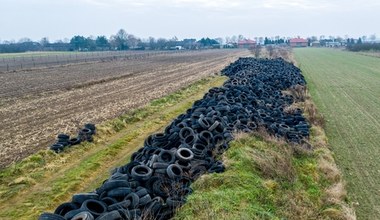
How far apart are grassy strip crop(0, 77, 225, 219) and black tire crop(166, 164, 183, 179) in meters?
2.70

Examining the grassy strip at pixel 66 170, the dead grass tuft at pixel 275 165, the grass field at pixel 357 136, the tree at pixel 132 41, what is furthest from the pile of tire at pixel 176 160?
the tree at pixel 132 41

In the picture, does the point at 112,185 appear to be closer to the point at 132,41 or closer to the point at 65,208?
the point at 65,208

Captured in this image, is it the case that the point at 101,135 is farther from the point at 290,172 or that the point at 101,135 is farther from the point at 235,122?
the point at 290,172

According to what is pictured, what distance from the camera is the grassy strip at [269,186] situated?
820cm

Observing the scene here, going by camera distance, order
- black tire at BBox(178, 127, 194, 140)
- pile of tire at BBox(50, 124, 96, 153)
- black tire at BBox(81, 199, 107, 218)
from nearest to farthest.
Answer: black tire at BBox(81, 199, 107, 218) < black tire at BBox(178, 127, 194, 140) < pile of tire at BBox(50, 124, 96, 153)

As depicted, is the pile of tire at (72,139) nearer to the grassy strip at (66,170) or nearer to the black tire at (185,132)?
the grassy strip at (66,170)

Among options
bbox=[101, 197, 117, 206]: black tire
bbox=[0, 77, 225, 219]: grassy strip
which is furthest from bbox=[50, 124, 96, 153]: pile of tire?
bbox=[101, 197, 117, 206]: black tire

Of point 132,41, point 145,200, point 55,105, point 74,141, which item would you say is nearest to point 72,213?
point 145,200

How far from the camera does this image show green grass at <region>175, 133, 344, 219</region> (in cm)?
812

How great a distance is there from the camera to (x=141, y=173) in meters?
10.2

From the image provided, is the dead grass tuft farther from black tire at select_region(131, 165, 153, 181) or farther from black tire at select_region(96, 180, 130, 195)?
black tire at select_region(96, 180, 130, 195)

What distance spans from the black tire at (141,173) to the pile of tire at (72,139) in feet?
16.6

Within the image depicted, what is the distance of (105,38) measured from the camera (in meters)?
164

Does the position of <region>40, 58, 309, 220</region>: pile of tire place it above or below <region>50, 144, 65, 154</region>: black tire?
above
